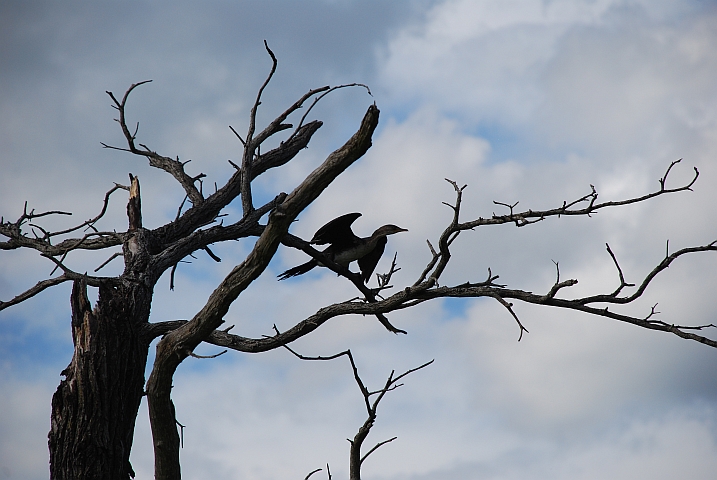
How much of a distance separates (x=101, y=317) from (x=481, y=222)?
2.60 meters

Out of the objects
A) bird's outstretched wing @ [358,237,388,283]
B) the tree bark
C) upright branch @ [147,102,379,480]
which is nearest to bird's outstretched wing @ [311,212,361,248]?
bird's outstretched wing @ [358,237,388,283]

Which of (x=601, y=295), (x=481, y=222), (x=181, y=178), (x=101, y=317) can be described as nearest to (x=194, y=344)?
(x=101, y=317)

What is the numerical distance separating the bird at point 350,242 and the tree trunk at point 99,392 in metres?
1.88

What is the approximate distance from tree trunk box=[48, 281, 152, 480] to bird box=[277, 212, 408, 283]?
1.88 metres

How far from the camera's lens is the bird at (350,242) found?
613 centimetres

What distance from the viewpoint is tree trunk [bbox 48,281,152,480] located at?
4293 mm

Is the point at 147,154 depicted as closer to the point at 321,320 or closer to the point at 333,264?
the point at 333,264

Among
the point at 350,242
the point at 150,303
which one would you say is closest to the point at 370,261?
the point at 350,242

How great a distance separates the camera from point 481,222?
4027mm

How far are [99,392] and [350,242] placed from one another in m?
2.74

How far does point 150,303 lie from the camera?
16.4ft

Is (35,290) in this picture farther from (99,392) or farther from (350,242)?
(350,242)

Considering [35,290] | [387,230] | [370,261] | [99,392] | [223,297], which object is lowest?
[99,392]

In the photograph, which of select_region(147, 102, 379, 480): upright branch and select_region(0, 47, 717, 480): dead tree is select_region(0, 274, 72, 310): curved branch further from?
select_region(147, 102, 379, 480): upright branch
